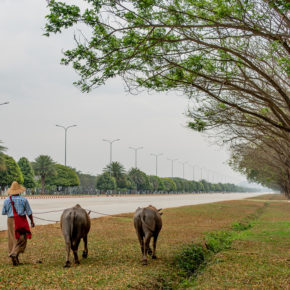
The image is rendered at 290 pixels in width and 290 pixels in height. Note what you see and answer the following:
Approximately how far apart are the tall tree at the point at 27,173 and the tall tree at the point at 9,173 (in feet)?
18.3

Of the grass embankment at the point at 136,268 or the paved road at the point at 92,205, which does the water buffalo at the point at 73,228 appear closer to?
the grass embankment at the point at 136,268

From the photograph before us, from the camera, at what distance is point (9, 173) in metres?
71.0

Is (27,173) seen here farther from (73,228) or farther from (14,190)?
(73,228)

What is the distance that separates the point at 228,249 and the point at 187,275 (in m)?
2.99

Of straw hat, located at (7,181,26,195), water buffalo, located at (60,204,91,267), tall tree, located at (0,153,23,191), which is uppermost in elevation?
tall tree, located at (0,153,23,191)

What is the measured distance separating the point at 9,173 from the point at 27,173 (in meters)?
8.31

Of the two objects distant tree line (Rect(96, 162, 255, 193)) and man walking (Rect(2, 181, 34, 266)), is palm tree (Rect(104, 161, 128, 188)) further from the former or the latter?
man walking (Rect(2, 181, 34, 266))

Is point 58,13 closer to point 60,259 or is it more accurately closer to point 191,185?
point 60,259

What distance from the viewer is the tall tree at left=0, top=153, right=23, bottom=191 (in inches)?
2709

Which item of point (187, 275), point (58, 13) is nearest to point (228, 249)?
point (187, 275)

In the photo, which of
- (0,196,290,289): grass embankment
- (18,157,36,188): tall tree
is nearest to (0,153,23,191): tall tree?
(18,157,36,188): tall tree

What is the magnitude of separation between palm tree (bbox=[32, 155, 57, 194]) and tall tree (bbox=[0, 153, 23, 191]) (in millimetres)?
10923

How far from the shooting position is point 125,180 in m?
107

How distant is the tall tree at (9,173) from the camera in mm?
68812
